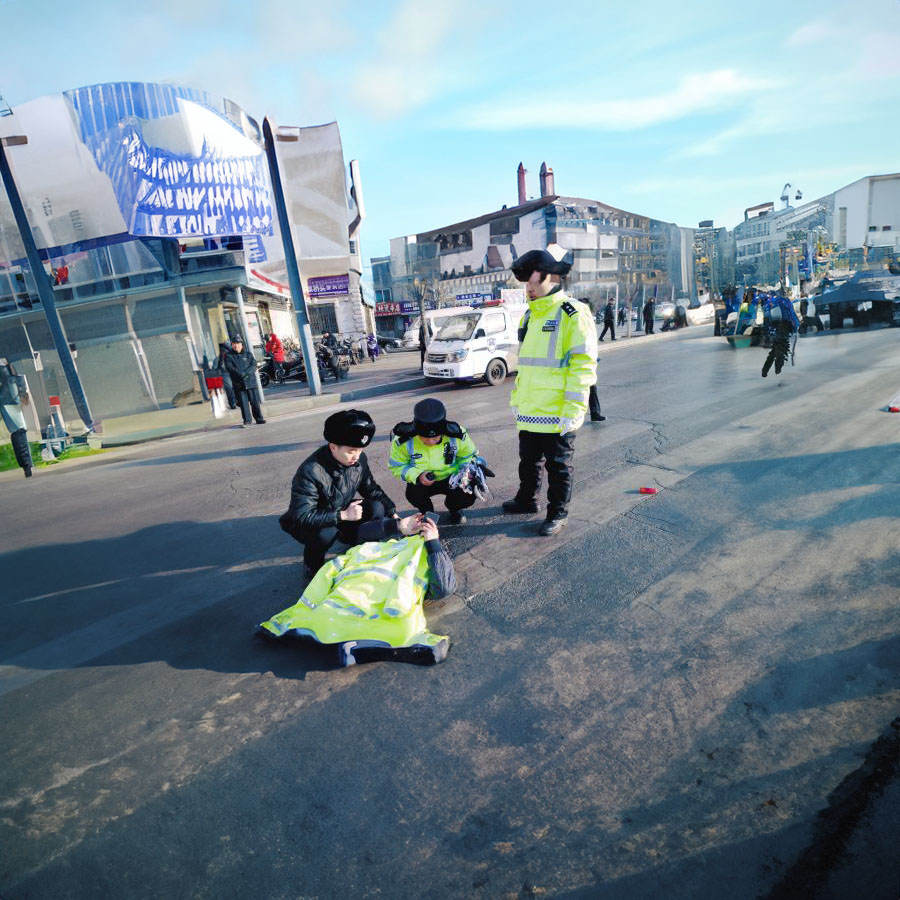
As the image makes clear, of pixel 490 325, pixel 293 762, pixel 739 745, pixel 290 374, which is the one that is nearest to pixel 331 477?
pixel 293 762

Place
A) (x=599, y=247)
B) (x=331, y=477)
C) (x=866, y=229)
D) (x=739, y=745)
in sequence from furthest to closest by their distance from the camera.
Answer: (x=866, y=229) < (x=599, y=247) < (x=331, y=477) < (x=739, y=745)

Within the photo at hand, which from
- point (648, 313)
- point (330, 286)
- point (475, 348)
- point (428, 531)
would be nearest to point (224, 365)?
point (475, 348)

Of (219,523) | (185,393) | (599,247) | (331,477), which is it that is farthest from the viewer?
(599,247)

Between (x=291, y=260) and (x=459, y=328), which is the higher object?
(x=291, y=260)

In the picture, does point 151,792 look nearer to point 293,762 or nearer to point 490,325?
point 293,762

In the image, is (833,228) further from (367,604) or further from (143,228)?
(367,604)

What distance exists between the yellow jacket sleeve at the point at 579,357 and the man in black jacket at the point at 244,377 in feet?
27.1

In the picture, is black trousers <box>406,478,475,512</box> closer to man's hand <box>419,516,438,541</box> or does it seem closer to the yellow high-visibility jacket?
the yellow high-visibility jacket

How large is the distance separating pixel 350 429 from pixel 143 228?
10047 millimetres

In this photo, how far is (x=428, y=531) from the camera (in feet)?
11.4

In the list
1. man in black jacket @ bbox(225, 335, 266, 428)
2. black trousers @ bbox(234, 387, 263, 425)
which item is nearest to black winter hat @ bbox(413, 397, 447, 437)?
man in black jacket @ bbox(225, 335, 266, 428)

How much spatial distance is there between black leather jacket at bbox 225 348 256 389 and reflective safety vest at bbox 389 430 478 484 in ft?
24.4

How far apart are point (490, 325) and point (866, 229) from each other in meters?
66.0

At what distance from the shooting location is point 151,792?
229 cm
